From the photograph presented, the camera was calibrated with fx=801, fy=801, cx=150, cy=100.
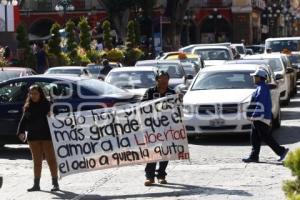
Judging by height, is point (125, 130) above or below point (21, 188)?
above

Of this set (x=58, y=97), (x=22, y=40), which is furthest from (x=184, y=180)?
(x=22, y=40)

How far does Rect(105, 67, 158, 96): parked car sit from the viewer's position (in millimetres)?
20156

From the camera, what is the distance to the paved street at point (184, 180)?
416 inches

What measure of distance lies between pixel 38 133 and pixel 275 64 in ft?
52.5

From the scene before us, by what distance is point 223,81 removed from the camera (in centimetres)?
1780

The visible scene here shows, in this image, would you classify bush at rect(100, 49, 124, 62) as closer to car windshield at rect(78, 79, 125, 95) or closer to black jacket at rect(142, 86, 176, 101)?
car windshield at rect(78, 79, 125, 95)

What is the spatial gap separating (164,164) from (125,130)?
0.75m

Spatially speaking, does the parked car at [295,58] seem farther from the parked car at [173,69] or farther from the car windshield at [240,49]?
the parked car at [173,69]

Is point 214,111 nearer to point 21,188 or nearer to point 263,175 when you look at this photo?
point 263,175

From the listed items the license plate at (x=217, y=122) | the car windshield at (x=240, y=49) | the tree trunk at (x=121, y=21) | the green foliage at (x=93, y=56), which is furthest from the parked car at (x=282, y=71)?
the tree trunk at (x=121, y=21)

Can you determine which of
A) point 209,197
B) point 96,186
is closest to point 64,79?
point 96,186

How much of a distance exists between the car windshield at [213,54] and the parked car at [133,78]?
10288 mm

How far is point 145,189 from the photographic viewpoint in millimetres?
10930

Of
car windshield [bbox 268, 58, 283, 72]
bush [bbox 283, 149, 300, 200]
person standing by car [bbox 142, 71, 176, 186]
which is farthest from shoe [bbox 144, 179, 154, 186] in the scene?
car windshield [bbox 268, 58, 283, 72]
